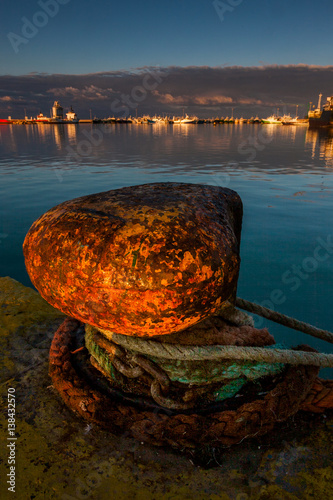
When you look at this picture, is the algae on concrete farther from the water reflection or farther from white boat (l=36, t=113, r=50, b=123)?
white boat (l=36, t=113, r=50, b=123)

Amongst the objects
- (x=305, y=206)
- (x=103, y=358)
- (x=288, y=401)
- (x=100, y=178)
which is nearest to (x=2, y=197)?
(x=100, y=178)

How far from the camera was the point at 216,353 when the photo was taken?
1.90 metres

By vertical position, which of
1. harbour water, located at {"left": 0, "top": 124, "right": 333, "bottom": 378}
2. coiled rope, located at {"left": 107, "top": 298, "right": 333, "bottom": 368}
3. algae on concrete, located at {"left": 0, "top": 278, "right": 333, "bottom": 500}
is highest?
coiled rope, located at {"left": 107, "top": 298, "right": 333, "bottom": 368}

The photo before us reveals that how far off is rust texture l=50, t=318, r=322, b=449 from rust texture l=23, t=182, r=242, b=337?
0.49 m

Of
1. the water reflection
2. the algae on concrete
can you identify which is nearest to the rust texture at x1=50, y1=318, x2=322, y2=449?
the algae on concrete

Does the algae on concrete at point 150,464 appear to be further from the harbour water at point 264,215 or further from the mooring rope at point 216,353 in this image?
the harbour water at point 264,215

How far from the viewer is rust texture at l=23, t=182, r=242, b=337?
1.56 m

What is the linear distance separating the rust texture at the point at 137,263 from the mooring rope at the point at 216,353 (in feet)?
0.74

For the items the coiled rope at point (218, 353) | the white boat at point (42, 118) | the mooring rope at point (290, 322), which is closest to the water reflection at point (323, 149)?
the mooring rope at point (290, 322)

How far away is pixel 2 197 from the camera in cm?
1154

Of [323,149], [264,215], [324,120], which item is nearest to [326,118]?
[324,120]

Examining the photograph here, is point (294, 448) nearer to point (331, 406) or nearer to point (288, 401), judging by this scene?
point (288, 401)

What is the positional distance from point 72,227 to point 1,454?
126 centimetres

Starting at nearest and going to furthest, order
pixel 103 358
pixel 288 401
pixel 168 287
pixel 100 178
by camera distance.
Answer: pixel 168 287, pixel 288 401, pixel 103 358, pixel 100 178
